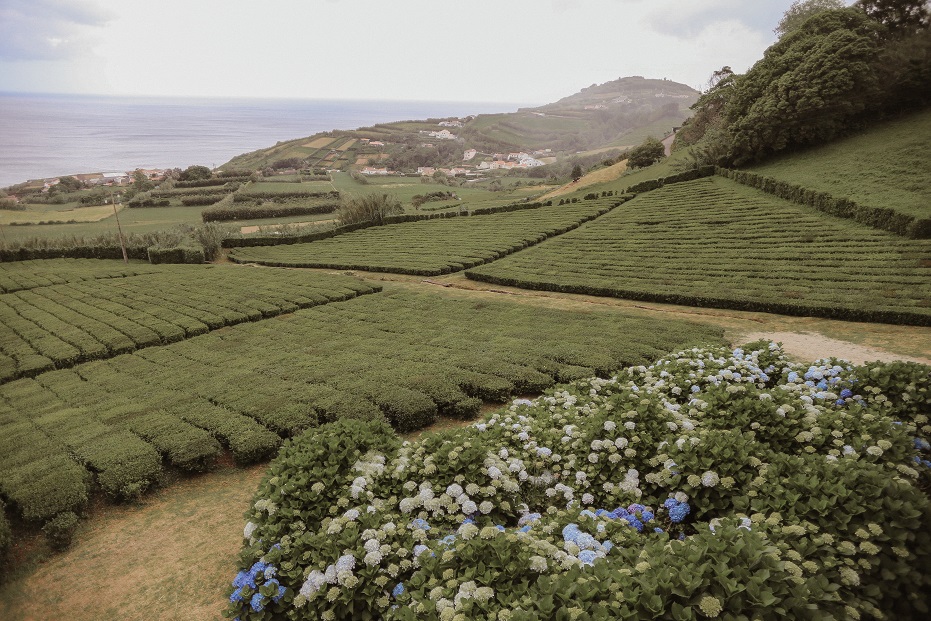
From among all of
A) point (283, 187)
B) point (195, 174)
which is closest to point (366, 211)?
point (283, 187)

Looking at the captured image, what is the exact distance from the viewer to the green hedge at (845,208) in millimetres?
22391

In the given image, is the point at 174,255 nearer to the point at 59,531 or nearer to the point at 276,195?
the point at 59,531

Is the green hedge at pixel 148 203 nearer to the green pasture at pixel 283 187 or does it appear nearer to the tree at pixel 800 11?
the green pasture at pixel 283 187

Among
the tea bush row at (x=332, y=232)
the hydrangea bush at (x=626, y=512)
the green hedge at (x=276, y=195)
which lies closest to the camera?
the hydrangea bush at (x=626, y=512)

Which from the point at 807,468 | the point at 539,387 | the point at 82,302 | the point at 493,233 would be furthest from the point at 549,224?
the point at 807,468

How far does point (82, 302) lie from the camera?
27.6 meters

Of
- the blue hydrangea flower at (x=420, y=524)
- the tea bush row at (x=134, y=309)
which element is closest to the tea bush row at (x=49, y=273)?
the tea bush row at (x=134, y=309)

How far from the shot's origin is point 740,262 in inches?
986

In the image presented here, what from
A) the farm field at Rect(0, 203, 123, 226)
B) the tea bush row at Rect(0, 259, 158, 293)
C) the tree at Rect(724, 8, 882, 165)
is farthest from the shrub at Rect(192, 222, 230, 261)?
the tree at Rect(724, 8, 882, 165)

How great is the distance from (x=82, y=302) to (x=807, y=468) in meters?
35.1

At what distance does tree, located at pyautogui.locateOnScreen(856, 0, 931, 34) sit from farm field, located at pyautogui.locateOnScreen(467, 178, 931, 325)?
75.2 ft

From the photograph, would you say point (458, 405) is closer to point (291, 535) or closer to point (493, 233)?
point (291, 535)

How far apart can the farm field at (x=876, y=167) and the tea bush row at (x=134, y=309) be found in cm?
3028

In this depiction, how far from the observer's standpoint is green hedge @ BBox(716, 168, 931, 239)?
22.4 meters
